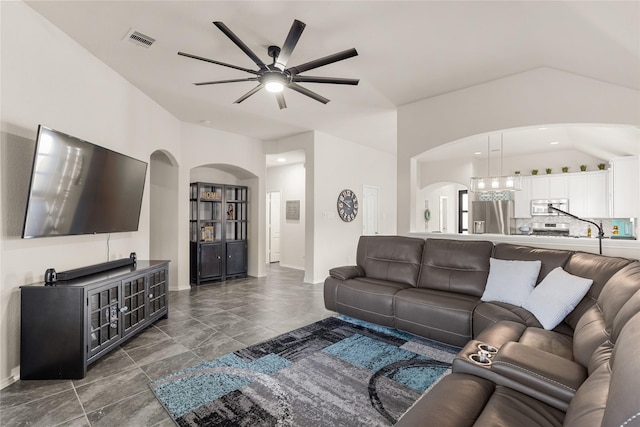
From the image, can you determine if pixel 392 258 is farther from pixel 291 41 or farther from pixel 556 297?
pixel 291 41

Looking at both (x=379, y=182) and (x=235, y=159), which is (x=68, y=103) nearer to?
(x=235, y=159)

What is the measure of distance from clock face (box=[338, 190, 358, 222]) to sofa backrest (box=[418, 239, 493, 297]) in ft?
9.91

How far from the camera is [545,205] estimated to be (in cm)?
703

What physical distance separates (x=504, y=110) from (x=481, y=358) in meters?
3.18

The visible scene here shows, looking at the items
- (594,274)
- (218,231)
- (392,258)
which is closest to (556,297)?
(594,274)

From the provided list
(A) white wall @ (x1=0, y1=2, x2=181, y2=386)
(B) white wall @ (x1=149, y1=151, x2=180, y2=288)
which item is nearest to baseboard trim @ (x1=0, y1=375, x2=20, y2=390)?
(A) white wall @ (x1=0, y1=2, x2=181, y2=386)

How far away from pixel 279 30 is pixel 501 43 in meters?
2.14

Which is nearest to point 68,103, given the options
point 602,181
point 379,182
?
point 379,182

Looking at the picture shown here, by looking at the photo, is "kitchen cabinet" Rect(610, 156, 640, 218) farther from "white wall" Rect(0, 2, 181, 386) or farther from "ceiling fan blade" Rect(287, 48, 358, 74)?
"white wall" Rect(0, 2, 181, 386)

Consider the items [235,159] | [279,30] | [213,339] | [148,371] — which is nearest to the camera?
[148,371]

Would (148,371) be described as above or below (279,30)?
below

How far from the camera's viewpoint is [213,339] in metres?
3.23

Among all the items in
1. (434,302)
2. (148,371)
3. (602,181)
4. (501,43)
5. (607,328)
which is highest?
(501,43)

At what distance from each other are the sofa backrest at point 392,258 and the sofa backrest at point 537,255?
0.91m
